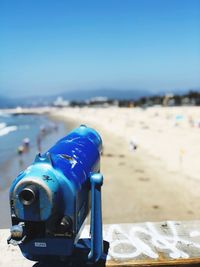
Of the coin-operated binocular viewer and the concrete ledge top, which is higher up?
the coin-operated binocular viewer

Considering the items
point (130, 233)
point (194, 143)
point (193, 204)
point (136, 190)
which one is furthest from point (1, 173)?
point (130, 233)

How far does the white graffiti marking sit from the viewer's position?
4.03m

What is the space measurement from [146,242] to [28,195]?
1.82m

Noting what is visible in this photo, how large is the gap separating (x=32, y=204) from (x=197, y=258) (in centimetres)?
200

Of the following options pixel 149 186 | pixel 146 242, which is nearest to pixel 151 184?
pixel 149 186

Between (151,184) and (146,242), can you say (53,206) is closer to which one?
(146,242)

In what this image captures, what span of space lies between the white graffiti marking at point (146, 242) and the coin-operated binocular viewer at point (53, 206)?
0.54m

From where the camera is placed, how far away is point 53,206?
3.18 meters

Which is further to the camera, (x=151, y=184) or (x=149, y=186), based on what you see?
(x=151, y=184)

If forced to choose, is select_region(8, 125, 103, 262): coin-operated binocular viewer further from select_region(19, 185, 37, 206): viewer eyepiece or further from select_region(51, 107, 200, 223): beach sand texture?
select_region(51, 107, 200, 223): beach sand texture

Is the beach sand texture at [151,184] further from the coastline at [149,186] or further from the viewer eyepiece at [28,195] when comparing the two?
the viewer eyepiece at [28,195]

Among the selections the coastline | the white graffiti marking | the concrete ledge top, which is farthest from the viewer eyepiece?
the coastline

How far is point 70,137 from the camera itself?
448 centimetres

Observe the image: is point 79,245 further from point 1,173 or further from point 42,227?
point 1,173
